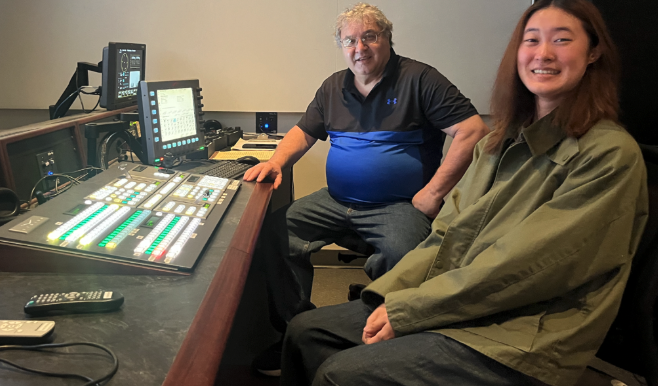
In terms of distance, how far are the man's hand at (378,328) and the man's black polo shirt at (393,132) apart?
2.43 feet

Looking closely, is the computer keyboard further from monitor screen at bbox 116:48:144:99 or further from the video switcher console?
monitor screen at bbox 116:48:144:99

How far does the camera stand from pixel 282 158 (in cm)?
187

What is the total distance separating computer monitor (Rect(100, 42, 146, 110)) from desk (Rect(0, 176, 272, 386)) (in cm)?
125

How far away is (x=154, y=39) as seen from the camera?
2.55 meters

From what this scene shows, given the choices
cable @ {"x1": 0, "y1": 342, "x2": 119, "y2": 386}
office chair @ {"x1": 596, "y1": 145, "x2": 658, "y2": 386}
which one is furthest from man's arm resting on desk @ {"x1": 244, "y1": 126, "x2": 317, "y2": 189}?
office chair @ {"x1": 596, "y1": 145, "x2": 658, "y2": 386}

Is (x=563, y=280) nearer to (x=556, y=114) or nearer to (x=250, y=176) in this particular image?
(x=556, y=114)

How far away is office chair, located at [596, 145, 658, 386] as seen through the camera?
3.06ft

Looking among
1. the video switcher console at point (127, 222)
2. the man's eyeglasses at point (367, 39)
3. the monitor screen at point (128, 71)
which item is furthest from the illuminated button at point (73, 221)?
the man's eyeglasses at point (367, 39)

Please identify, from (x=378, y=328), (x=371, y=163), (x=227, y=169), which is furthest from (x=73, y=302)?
(x=371, y=163)

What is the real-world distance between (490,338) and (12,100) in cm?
295

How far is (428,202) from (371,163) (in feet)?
0.91

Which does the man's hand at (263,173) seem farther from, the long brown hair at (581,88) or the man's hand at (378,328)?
the long brown hair at (581,88)

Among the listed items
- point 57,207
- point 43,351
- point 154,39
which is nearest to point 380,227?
point 57,207

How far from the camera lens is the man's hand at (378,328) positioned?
1.06 meters
